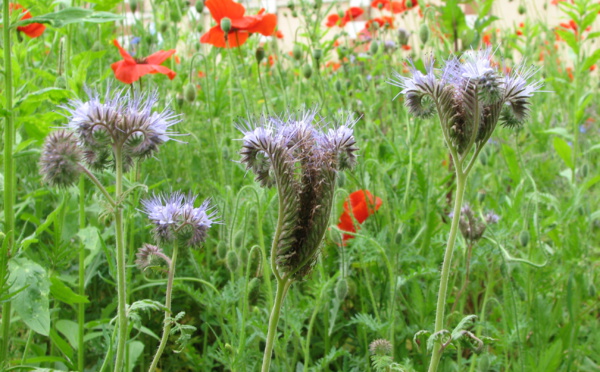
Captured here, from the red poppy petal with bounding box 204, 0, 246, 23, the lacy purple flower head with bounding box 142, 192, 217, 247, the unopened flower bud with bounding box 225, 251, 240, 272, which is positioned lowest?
the unopened flower bud with bounding box 225, 251, 240, 272

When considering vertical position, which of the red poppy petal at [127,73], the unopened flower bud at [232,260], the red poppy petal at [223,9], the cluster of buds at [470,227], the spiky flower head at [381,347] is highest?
the red poppy petal at [223,9]

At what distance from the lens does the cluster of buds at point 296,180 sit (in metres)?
1.15

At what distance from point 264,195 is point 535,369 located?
1107 mm

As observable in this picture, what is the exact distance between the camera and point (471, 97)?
4.21ft

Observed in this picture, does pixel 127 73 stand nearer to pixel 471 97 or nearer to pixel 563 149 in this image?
pixel 471 97

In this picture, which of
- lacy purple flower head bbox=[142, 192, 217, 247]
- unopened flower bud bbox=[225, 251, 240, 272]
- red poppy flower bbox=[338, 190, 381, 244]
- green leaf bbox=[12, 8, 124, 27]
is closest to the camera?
lacy purple flower head bbox=[142, 192, 217, 247]

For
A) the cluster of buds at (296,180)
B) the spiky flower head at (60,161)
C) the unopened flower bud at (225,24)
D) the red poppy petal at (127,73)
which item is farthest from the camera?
the unopened flower bud at (225,24)

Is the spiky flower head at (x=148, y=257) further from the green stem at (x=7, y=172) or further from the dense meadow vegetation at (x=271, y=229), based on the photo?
the green stem at (x=7, y=172)

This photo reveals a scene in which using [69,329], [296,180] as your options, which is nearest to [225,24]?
[69,329]

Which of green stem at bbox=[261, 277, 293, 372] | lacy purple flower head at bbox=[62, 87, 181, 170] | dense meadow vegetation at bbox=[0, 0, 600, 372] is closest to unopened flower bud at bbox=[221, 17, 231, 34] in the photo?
dense meadow vegetation at bbox=[0, 0, 600, 372]

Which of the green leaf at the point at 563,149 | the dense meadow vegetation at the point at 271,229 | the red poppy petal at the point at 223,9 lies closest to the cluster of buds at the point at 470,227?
the dense meadow vegetation at the point at 271,229

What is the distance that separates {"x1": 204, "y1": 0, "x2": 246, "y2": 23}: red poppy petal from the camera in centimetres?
277

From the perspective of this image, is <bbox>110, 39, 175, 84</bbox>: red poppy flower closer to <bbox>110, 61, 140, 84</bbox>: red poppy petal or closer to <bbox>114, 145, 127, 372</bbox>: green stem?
<bbox>110, 61, 140, 84</bbox>: red poppy petal

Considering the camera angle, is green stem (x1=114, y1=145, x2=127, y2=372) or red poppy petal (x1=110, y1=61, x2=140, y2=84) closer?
green stem (x1=114, y1=145, x2=127, y2=372)
